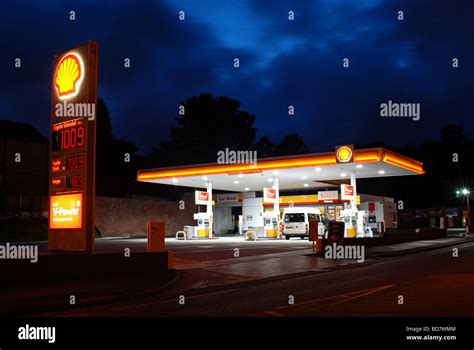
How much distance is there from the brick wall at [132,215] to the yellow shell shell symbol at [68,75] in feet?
88.8

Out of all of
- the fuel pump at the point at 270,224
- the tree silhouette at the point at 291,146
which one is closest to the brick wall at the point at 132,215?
the fuel pump at the point at 270,224

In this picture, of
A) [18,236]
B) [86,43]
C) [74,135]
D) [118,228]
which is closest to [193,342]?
[74,135]

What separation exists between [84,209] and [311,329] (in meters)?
9.86

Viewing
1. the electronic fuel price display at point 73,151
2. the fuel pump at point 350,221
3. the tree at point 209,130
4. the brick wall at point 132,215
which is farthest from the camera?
the tree at point 209,130

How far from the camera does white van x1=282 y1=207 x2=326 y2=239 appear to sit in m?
39.9

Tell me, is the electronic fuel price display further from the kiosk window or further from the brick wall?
the brick wall

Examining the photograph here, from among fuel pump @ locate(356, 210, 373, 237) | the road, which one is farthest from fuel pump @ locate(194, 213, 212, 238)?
the road

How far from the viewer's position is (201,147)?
85.6 metres

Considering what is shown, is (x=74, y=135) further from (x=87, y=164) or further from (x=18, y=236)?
(x=18, y=236)

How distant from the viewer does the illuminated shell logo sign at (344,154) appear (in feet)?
110

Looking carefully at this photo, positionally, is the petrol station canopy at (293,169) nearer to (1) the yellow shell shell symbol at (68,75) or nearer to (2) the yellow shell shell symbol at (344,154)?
(2) the yellow shell shell symbol at (344,154)

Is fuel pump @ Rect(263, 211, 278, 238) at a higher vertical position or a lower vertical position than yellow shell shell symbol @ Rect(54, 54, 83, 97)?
lower

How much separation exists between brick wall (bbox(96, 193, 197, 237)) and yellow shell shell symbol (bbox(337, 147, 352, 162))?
2103cm

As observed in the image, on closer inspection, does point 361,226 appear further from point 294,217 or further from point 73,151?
point 73,151
